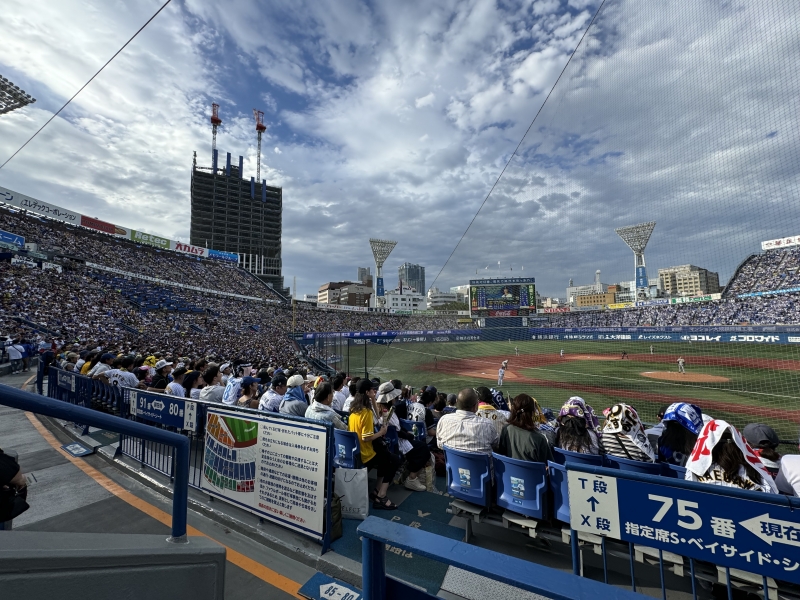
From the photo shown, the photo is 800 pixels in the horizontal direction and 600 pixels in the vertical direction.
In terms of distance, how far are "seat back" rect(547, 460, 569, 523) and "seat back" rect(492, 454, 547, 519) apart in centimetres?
8

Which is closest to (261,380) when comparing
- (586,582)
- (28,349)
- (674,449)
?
(674,449)

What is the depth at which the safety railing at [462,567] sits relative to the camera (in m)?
1.21

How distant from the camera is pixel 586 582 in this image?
123 cm

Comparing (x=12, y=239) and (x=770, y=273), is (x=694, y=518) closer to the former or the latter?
(x=770, y=273)

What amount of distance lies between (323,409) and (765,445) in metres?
4.85

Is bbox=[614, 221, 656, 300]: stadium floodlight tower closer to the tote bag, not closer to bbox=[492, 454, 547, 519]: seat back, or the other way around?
bbox=[492, 454, 547, 519]: seat back

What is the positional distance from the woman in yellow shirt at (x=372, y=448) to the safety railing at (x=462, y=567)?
3.15 metres

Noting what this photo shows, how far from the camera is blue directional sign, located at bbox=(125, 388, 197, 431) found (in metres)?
5.36

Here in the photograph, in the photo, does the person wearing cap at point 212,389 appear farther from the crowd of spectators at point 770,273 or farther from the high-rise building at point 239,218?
the high-rise building at point 239,218

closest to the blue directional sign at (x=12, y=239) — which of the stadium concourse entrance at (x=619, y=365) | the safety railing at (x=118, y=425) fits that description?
the stadium concourse entrance at (x=619, y=365)

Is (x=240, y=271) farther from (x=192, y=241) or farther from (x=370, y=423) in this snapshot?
(x=370, y=423)

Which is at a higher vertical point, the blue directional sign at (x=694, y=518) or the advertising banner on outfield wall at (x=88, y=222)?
the advertising banner on outfield wall at (x=88, y=222)

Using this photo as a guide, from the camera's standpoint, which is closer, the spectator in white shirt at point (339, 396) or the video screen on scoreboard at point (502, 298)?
the spectator in white shirt at point (339, 396)

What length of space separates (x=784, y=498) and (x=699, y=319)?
3823 cm
